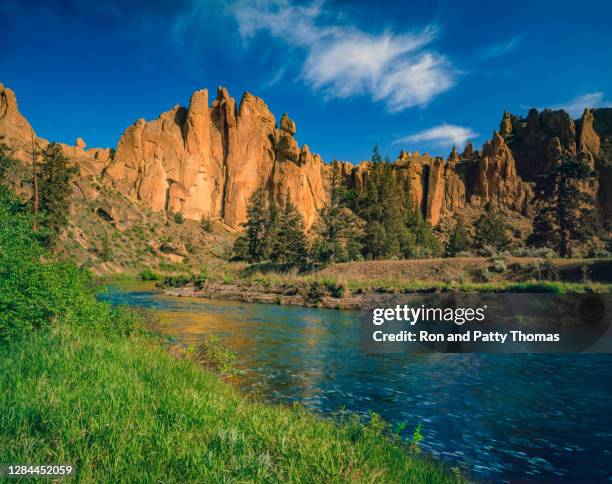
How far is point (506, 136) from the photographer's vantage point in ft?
426

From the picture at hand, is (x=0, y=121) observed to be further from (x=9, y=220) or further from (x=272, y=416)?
(x=272, y=416)

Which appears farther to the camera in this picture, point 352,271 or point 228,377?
point 352,271

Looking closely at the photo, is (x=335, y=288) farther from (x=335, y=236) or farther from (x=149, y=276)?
(x=149, y=276)

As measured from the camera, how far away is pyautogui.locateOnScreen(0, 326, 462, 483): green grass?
12.3 ft

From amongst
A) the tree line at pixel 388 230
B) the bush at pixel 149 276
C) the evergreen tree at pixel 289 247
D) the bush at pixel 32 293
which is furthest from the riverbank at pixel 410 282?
the bush at pixel 32 293

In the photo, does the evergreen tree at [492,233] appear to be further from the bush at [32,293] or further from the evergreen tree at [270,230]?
the bush at [32,293]

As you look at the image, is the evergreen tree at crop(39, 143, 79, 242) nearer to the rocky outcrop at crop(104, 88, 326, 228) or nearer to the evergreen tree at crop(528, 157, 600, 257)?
the evergreen tree at crop(528, 157, 600, 257)

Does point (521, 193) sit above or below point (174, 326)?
above

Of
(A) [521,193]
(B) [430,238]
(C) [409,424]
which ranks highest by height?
(A) [521,193]

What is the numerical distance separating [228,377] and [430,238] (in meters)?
75.6

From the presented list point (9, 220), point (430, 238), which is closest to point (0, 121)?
point (430, 238)

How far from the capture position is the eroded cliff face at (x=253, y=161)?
103500 mm

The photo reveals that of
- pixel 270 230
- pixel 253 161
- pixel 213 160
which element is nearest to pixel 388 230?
pixel 270 230

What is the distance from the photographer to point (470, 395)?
1009 cm
